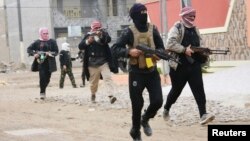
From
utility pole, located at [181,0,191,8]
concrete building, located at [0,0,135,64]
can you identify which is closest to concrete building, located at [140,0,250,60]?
utility pole, located at [181,0,191,8]

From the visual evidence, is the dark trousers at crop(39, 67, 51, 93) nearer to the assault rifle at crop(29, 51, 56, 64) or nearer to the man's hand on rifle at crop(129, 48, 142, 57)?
the assault rifle at crop(29, 51, 56, 64)

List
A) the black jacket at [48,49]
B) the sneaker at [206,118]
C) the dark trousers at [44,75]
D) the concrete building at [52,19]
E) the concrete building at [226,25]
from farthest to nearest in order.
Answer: the concrete building at [52,19] < the concrete building at [226,25] < the dark trousers at [44,75] < the black jacket at [48,49] < the sneaker at [206,118]

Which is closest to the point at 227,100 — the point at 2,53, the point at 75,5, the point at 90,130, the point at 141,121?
the point at 90,130

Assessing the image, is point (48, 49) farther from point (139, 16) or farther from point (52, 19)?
point (52, 19)

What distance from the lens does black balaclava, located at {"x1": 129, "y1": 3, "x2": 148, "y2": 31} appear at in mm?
7141

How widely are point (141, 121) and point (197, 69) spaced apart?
1.87 meters

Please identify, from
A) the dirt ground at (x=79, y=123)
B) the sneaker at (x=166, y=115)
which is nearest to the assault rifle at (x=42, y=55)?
the dirt ground at (x=79, y=123)

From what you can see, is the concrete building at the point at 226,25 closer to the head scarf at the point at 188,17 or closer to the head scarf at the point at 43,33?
the head scarf at the point at 43,33

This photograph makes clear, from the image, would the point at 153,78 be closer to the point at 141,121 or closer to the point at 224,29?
the point at 141,121

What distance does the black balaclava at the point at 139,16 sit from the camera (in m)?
7.14

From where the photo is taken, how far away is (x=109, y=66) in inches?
484

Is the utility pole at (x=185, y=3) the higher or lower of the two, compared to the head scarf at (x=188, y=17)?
higher

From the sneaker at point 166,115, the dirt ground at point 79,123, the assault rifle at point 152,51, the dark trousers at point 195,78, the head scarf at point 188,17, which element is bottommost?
the dirt ground at point 79,123

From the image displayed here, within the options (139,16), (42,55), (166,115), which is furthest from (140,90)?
(42,55)
